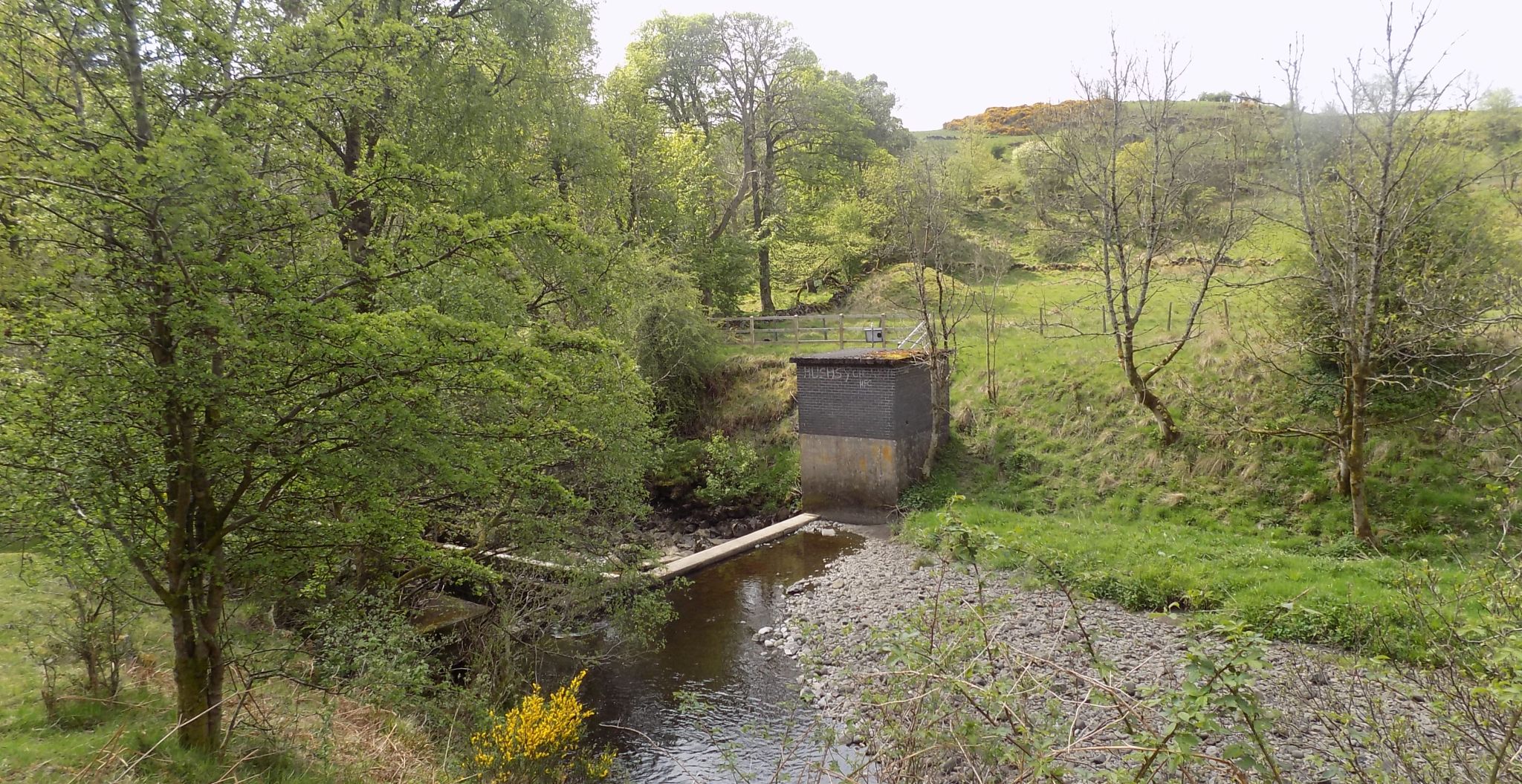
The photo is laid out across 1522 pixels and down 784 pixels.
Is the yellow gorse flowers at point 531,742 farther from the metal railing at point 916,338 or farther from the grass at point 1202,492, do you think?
the metal railing at point 916,338

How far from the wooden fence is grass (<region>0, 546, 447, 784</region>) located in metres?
14.5

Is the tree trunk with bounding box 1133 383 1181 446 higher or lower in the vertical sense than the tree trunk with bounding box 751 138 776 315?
lower

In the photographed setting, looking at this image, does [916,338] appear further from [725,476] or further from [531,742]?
[531,742]

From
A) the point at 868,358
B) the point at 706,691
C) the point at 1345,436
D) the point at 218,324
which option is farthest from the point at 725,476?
the point at 218,324

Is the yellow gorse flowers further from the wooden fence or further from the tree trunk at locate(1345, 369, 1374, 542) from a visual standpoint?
the wooden fence

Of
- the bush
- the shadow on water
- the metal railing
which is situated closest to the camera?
the shadow on water

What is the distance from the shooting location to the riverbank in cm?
263

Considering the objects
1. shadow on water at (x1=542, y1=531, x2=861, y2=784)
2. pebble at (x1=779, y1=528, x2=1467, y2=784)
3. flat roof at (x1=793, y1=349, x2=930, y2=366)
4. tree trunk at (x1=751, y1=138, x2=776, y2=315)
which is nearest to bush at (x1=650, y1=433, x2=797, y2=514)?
flat roof at (x1=793, y1=349, x2=930, y2=366)

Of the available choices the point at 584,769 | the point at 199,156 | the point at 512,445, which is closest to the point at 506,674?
the point at 584,769

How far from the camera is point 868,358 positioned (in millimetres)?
13516

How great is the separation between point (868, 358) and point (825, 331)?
6607mm

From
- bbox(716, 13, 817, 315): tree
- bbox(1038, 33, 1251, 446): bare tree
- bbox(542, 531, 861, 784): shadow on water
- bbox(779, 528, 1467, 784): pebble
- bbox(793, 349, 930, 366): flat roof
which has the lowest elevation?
bbox(542, 531, 861, 784): shadow on water

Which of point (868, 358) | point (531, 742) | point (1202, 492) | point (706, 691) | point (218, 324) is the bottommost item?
point (706, 691)

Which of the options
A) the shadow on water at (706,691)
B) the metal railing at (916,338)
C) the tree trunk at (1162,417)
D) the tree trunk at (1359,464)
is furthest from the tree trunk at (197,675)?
the metal railing at (916,338)
